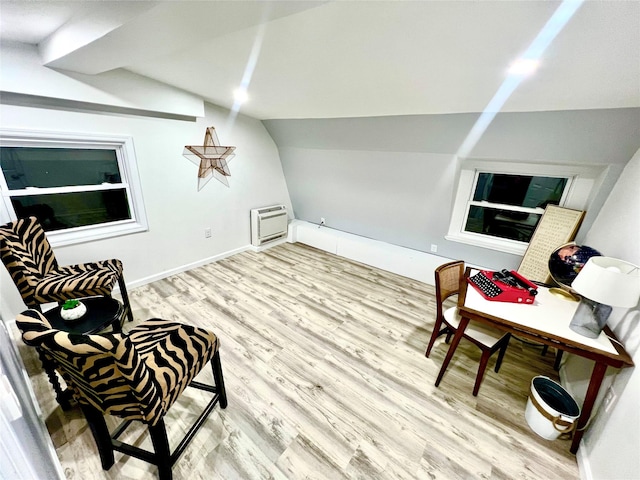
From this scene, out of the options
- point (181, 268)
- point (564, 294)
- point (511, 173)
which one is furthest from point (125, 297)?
point (511, 173)

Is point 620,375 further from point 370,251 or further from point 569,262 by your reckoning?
point 370,251

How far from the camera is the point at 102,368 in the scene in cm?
96

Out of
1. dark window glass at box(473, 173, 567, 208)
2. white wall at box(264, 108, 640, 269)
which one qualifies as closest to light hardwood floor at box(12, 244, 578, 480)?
white wall at box(264, 108, 640, 269)

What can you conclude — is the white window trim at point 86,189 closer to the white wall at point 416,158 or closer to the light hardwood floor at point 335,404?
the light hardwood floor at point 335,404

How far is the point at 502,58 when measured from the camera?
3.99ft

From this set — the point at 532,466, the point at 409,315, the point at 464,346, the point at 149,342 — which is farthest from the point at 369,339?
the point at 149,342

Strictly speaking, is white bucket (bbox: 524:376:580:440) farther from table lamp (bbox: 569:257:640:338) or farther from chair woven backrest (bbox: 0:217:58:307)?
chair woven backrest (bbox: 0:217:58:307)

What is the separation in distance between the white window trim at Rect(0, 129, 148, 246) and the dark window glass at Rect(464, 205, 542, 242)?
385 centimetres

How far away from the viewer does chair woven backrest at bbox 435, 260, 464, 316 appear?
6.02 ft

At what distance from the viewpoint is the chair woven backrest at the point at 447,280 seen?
6.02 ft

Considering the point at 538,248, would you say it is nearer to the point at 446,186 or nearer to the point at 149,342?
the point at 446,186

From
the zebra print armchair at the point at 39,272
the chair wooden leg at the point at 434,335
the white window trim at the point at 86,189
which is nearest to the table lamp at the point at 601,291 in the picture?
the chair wooden leg at the point at 434,335

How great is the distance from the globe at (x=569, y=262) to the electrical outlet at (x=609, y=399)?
0.75 metres

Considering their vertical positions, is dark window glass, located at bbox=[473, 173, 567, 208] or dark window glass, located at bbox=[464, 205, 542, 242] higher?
dark window glass, located at bbox=[473, 173, 567, 208]
